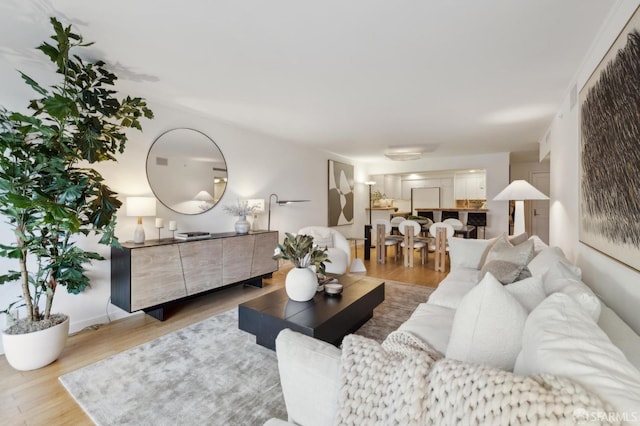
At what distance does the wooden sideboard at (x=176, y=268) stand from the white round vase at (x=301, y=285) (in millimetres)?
1422

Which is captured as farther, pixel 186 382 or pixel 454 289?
pixel 454 289

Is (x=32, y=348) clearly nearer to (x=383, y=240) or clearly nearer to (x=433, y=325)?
(x=433, y=325)

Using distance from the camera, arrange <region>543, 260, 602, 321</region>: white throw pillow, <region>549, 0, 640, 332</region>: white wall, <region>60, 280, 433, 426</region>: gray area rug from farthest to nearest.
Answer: <region>60, 280, 433, 426</region>: gray area rug, <region>549, 0, 640, 332</region>: white wall, <region>543, 260, 602, 321</region>: white throw pillow

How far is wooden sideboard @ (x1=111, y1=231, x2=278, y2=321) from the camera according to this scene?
2.78 meters

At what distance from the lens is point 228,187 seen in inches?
169

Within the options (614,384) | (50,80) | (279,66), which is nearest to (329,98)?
(279,66)

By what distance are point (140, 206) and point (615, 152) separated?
379 cm

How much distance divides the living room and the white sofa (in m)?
0.69

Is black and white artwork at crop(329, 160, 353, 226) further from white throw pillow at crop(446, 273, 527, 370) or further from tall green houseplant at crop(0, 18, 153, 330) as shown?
white throw pillow at crop(446, 273, 527, 370)

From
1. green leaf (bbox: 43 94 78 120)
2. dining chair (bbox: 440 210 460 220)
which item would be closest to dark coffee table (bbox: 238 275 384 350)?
green leaf (bbox: 43 94 78 120)

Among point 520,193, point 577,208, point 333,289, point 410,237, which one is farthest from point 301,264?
point 410,237

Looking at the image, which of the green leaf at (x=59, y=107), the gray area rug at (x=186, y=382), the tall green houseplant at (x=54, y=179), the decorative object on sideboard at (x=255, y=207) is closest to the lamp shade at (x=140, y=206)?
the tall green houseplant at (x=54, y=179)

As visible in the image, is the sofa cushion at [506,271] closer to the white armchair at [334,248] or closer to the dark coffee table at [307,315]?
the dark coffee table at [307,315]

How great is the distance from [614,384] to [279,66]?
2748 mm
